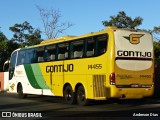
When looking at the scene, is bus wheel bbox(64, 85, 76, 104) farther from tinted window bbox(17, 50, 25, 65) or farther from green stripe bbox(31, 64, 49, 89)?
tinted window bbox(17, 50, 25, 65)

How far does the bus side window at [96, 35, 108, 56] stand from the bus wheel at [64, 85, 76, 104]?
2.94m

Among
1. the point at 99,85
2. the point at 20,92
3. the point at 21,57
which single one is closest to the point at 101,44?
the point at 99,85

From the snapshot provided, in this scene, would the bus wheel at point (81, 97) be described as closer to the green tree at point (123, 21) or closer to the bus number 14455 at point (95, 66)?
the bus number 14455 at point (95, 66)

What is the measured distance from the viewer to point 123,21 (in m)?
47.2

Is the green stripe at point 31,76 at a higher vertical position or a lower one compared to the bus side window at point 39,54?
lower

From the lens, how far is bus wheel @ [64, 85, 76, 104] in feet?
64.4

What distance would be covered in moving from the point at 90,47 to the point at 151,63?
9.61 feet

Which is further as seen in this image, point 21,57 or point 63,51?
point 21,57

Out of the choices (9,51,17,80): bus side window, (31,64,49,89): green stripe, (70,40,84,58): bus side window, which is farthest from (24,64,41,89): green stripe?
(70,40,84,58): bus side window

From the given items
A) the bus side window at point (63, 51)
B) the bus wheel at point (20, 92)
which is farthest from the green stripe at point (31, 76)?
the bus side window at point (63, 51)

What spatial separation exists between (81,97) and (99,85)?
5.51 feet

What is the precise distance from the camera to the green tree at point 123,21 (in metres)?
46.6

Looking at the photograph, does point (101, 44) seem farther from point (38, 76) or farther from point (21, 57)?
point (21, 57)

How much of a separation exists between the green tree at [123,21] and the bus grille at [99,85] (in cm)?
2897
